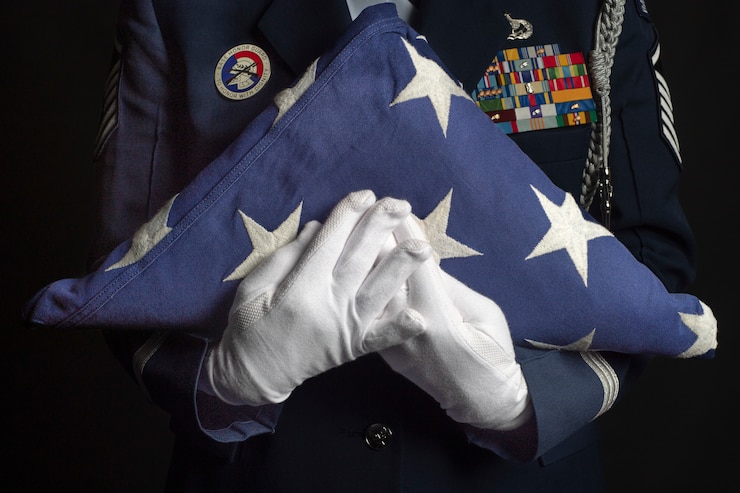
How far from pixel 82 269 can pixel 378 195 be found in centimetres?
114

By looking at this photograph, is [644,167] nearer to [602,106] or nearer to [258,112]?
[602,106]

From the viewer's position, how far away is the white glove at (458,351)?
749mm

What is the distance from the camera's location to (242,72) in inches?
37.0

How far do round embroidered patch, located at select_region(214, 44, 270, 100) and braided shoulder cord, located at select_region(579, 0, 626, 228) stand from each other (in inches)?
13.3

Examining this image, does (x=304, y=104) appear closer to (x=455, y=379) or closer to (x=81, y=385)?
→ (x=455, y=379)

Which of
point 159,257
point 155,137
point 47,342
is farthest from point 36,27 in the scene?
point 159,257

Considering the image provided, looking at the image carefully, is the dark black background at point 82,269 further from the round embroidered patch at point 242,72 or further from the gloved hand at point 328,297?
the gloved hand at point 328,297

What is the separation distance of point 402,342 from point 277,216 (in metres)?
0.15

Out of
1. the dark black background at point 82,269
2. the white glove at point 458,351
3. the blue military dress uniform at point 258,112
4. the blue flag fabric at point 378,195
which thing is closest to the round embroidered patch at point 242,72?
the blue military dress uniform at point 258,112

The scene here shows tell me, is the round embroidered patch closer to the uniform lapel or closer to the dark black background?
the uniform lapel

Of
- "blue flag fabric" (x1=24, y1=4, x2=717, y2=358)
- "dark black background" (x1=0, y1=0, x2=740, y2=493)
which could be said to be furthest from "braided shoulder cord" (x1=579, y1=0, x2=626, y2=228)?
"dark black background" (x1=0, y1=0, x2=740, y2=493)

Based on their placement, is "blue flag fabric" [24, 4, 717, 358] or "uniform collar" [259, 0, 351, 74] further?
"uniform collar" [259, 0, 351, 74]

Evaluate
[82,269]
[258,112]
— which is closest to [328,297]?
[258,112]

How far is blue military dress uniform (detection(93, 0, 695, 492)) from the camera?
2.90ft
